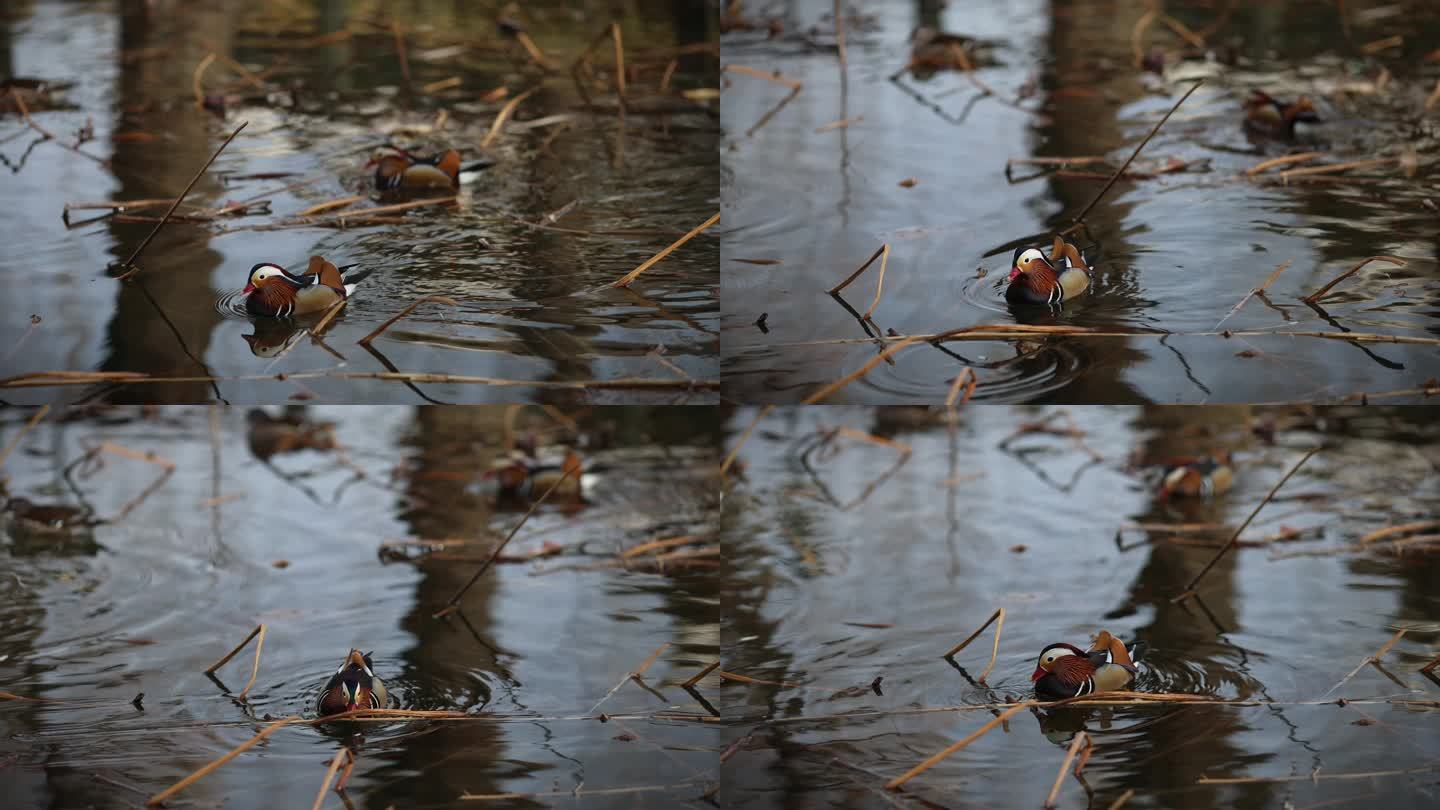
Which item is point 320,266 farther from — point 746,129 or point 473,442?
point 473,442

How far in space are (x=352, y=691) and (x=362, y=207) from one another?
1.21m

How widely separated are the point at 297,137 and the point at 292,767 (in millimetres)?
2005

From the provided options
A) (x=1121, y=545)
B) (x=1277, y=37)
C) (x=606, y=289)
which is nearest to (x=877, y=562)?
(x=1121, y=545)

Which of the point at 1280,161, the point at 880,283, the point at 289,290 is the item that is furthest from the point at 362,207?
the point at 1280,161

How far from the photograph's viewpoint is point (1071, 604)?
129 inches

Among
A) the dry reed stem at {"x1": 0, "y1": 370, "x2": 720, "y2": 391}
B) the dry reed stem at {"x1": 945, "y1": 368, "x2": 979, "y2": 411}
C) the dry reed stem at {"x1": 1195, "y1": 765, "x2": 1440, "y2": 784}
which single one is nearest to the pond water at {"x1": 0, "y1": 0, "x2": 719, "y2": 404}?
the dry reed stem at {"x1": 0, "y1": 370, "x2": 720, "y2": 391}

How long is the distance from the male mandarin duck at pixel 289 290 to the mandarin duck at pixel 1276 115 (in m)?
2.57

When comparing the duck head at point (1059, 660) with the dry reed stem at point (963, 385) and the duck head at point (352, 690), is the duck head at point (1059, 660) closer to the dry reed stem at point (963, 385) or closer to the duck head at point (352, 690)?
the dry reed stem at point (963, 385)

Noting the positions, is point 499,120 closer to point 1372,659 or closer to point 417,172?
point 417,172

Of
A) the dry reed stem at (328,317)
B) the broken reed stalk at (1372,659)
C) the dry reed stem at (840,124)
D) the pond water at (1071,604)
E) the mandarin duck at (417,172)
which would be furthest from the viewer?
the dry reed stem at (840,124)

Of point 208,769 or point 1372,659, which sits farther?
point 1372,659

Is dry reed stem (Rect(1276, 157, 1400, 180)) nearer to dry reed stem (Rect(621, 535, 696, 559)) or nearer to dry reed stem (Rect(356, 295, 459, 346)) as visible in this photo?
Answer: dry reed stem (Rect(621, 535, 696, 559))

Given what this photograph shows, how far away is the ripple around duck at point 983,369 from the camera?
2479 millimetres

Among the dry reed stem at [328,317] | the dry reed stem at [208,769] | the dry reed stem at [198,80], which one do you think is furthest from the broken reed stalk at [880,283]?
the dry reed stem at [198,80]
